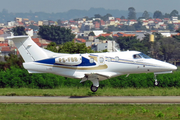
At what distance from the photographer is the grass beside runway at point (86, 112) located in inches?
747

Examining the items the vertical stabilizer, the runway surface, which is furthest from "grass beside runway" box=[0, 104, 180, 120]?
the vertical stabilizer

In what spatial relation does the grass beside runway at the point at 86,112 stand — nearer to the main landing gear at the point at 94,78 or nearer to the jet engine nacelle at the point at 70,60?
the main landing gear at the point at 94,78

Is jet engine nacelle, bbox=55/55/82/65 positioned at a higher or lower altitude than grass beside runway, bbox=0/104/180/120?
higher

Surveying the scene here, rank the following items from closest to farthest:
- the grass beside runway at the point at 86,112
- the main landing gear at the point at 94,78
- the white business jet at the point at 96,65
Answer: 1. the grass beside runway at the point at 86,112
2. the main landing gear at the point at 94,78
3. the white business jet at the point at 96,65

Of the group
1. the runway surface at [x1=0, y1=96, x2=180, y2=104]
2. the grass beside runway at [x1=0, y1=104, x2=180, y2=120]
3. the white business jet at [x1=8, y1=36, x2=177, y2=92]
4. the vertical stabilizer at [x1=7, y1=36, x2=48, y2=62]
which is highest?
the vertical stabilizer at [x1=7, y1=36, x2=48, y2=62]

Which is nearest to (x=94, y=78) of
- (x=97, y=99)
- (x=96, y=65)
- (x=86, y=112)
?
(x=96, y=65)

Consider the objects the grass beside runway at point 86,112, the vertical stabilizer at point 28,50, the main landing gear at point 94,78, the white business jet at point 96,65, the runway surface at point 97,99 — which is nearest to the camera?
the grass beside runway at point 86,112

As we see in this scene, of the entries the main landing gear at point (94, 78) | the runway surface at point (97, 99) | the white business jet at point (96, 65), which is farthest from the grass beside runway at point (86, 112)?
the white business jet at point (96, 65)

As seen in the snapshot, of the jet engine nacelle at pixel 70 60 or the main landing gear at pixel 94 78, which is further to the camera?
the jet engine nacelle at pixel 70 60

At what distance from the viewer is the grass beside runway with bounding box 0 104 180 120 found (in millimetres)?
18984

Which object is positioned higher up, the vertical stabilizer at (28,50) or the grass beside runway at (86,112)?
the vertical stabilizer at (28,50)

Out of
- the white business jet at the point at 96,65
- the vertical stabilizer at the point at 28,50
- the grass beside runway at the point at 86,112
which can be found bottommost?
the grass beside runway at the point at 86,112

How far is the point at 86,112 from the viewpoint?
66.1 ft

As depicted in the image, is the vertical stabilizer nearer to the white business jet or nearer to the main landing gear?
the white business jet
